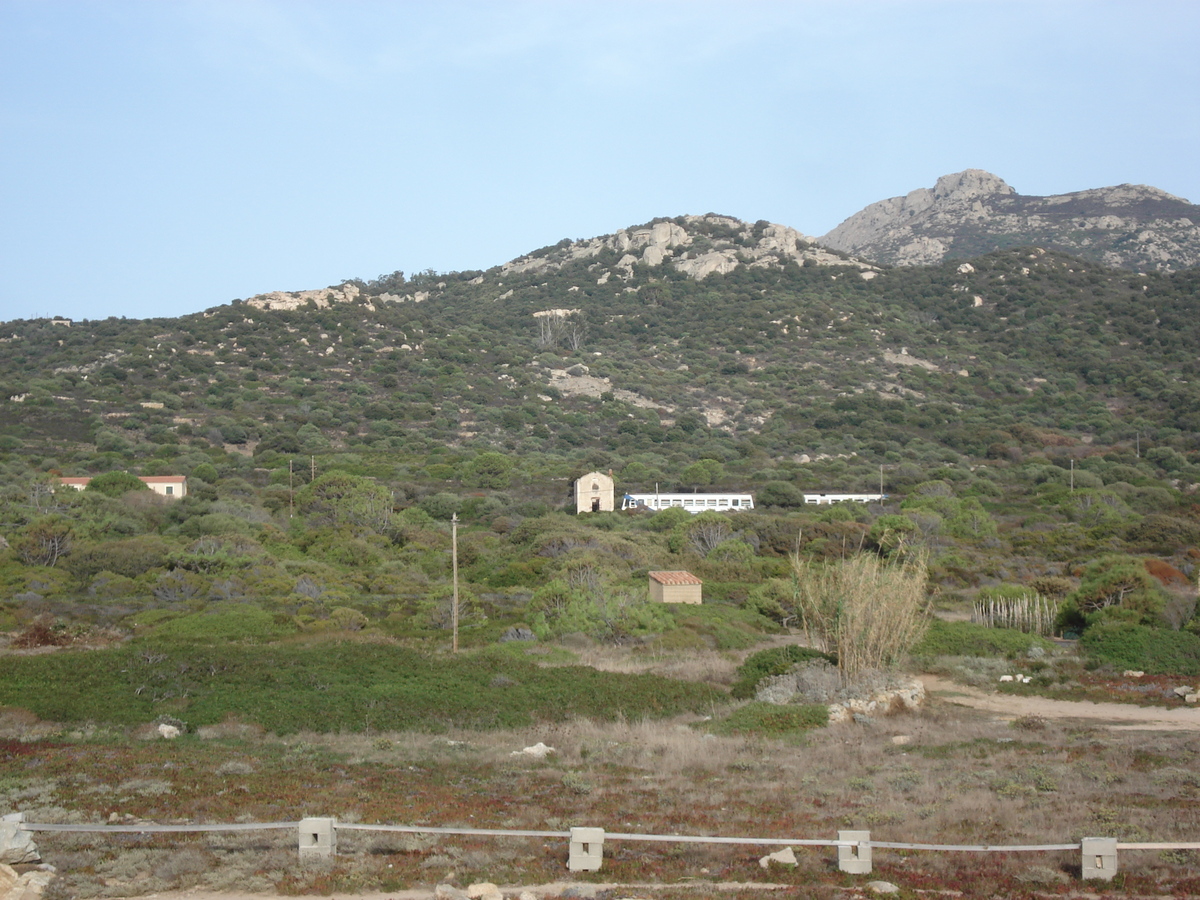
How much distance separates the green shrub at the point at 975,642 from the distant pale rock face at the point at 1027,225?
13951 centimetres

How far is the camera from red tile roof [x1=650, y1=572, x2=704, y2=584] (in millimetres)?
27953

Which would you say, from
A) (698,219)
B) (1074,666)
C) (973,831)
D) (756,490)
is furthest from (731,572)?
(698,219)

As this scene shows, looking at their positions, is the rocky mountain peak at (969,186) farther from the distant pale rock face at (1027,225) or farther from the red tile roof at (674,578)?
the red tile roof at (674,578)

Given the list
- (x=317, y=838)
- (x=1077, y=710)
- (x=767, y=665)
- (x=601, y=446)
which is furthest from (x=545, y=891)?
(x=601, y=446)

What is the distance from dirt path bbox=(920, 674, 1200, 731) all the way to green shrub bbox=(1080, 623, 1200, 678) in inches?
127

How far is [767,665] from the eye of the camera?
1833cm

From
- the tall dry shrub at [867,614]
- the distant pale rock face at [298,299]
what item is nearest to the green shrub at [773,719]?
the tall dry shrub at [867,614]

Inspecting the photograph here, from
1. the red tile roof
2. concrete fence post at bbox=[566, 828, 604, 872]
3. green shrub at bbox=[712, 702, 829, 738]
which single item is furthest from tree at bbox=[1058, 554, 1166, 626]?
concrete fence post at bbox=[566, 828, 604, 872]

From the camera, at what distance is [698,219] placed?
14038cm

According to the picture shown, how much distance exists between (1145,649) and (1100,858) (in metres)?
15.0

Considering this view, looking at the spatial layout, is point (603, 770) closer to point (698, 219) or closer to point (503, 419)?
point (503, 419)

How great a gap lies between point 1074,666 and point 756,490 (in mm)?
32738

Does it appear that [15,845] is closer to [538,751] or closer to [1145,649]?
[538,751]

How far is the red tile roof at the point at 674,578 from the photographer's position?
27953 millimetres
